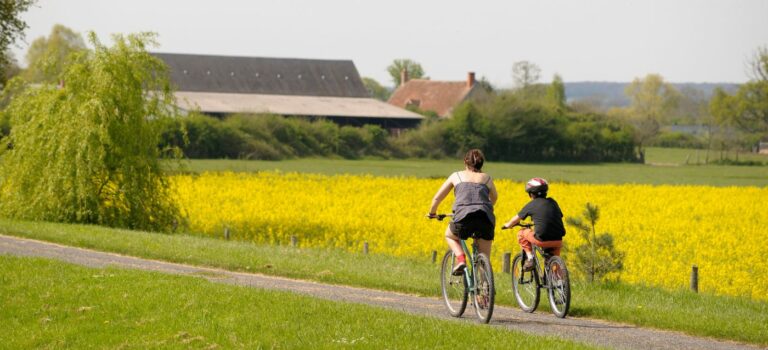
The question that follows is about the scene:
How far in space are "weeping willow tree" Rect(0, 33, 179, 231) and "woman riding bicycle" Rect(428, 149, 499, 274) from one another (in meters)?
19.3

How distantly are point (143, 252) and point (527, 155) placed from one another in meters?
79.3

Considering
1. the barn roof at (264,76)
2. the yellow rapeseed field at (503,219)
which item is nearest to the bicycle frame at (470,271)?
the yellow rapeseed field at (503,219)

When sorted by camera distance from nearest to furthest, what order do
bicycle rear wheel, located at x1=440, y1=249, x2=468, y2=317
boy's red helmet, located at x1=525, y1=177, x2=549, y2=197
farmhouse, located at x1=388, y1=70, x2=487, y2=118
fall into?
boy's red helmet, located at x1=525, y1=177, x2=549, y2=197 → bicycle rear wheel, located at x1=440, y1=249, x2=468, y2=317 → farmhouse, located at x1=388, y1=70, x2=487, y2=118

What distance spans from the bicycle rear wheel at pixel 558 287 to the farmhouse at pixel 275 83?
9326 cm

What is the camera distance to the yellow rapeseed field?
26.4m

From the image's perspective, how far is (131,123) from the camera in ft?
110

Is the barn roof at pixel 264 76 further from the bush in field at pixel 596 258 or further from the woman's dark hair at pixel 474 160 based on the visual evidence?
the woman's dark hair at pixel 474 160

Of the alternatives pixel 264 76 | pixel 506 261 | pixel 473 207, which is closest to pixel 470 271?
pixel 473 207

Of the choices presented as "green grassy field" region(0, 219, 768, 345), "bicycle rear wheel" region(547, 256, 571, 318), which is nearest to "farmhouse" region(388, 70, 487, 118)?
"green grassy field" region(0, 219, 768, 345)

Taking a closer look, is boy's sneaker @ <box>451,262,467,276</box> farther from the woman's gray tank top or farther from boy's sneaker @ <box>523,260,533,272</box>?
boy's sneaker @ <box>523,260,533,272</box>

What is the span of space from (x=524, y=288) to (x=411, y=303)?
170cm

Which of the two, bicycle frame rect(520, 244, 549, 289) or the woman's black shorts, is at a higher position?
the woman's black shorts

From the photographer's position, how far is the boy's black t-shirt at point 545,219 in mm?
14758

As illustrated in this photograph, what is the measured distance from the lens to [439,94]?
441 ft
